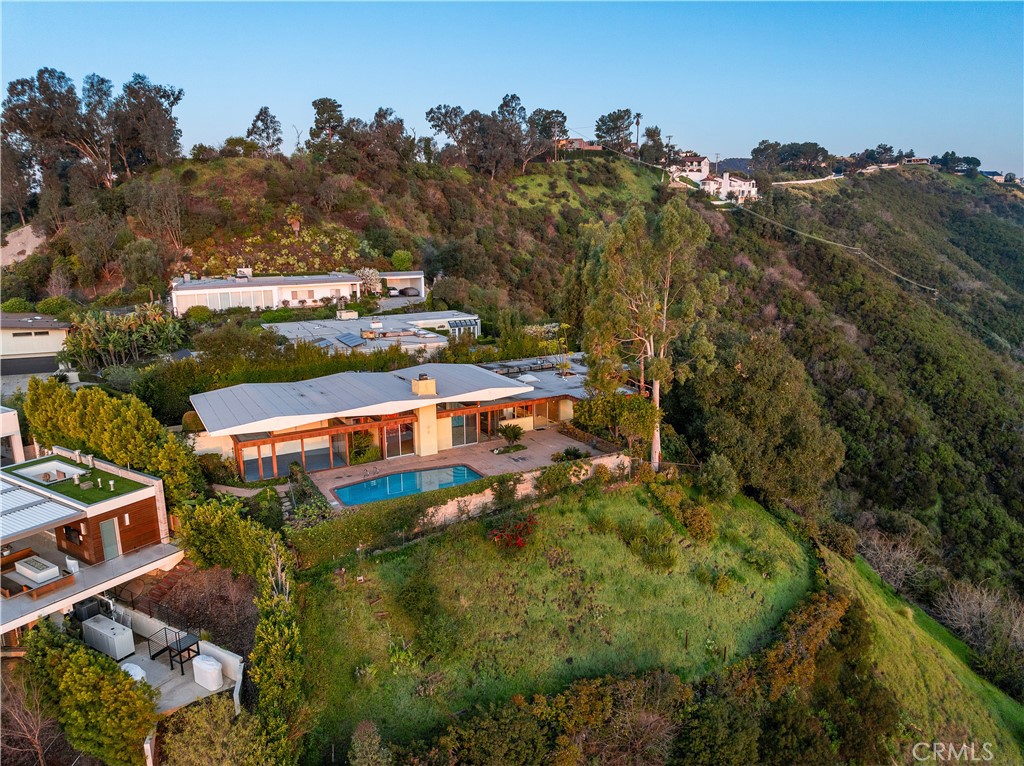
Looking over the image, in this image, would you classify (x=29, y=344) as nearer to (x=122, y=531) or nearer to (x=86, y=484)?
(x=86, y=484)

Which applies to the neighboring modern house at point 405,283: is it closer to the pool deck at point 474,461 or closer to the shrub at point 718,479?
the pool deck at point 474,461

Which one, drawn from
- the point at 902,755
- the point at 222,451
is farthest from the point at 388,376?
the point at 902,755

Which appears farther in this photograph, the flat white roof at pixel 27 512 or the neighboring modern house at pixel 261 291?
the neighboring modern house at pixel 261 291

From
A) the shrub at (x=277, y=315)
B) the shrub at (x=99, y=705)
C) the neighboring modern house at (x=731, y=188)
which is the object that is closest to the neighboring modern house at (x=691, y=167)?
the neighboring modern house at (x=731, y=188)

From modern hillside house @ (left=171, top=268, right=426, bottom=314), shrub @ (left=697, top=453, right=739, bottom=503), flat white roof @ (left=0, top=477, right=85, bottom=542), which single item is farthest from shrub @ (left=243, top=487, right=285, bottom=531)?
modern hillside house @ (left=171, top=268, right=426, bottom=314)

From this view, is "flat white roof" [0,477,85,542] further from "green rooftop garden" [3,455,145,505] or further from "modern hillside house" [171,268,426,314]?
"modern hillside house" [171,268,426,314]

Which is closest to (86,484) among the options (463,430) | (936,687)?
(463,430)

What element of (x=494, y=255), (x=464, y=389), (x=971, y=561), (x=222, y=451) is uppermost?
(x=494, y=255)

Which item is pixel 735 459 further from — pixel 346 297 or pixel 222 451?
pixel 346 297
